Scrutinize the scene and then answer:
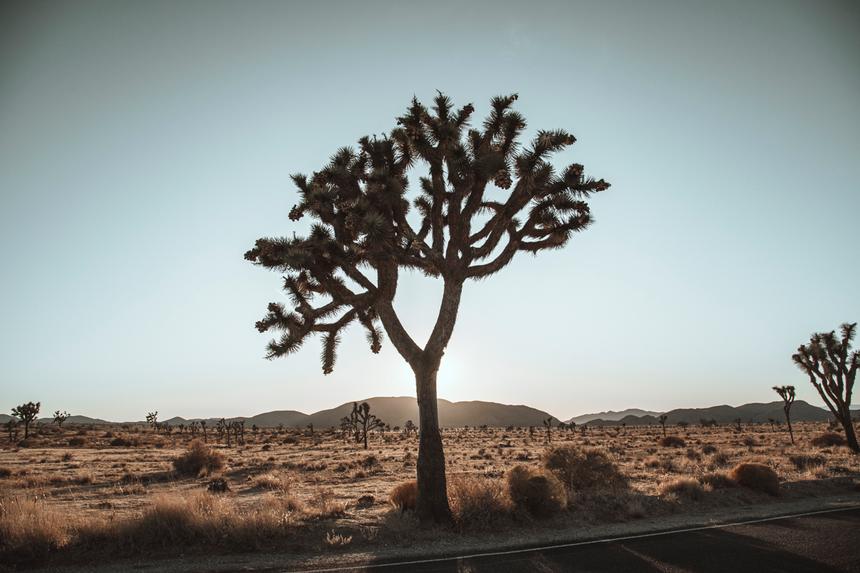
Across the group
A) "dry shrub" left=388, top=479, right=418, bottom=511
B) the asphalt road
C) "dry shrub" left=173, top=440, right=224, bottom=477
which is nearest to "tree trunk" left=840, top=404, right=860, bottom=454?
the asphalt road

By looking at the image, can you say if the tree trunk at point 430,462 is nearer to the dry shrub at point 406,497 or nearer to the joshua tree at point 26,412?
the dry shrub at point 406,497

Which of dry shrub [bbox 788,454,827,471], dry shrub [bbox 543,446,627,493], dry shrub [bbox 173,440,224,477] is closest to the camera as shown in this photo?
dry shrub [bbox 543,446,627,493]

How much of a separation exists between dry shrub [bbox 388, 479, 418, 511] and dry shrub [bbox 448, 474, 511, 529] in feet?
3.07

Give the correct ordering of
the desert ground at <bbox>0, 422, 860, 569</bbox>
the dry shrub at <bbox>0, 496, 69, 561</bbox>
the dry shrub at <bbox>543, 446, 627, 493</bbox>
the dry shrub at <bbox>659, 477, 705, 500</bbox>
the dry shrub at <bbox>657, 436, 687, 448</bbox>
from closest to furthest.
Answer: the dry shrub at <bbox>0, 496, 69, 561</bbox>, the desert ground at <bbox>0, 422, 860, 569</bbox>, the dry shrub at <bbox>659, 477, 705, 500</bbox>, the dry shrub at <bbox>543, 446, 627, 493</bbox>, the dry shrub at <bbox>657, 436, 687, 448</bbox>

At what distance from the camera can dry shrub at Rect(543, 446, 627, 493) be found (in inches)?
585

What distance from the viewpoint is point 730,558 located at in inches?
292

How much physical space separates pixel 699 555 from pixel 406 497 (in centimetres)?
635

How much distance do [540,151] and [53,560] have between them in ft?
39.0

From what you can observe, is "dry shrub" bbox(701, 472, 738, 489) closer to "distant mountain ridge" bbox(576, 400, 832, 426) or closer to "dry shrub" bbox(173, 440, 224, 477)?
"dry shrub" bbox(173, 440, 224, 477)

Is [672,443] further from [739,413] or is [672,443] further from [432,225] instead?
[739,413]

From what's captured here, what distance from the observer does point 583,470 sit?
15047 millimetres

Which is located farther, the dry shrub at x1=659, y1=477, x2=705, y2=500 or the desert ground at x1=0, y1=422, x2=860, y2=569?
the dry shrub at x1=659, y1=477, x2=705, y2=500

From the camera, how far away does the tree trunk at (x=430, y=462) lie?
32.6 ft

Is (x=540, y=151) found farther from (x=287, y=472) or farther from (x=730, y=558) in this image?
(x=287, y=472)
